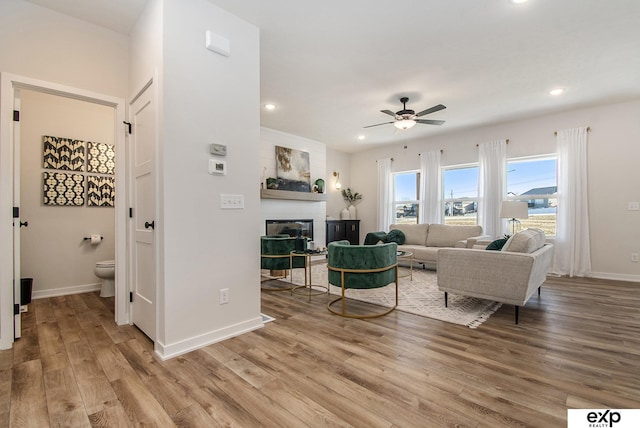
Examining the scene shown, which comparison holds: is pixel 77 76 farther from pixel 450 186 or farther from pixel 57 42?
pixel 450 186

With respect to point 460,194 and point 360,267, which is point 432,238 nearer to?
point 460,194

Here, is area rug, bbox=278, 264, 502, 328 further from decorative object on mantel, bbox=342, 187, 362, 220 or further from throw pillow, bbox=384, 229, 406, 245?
decorative object on mantel, bbox=342, 187, 362, 220

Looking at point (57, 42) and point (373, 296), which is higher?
point (57, 42)

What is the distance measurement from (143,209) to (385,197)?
226 inches

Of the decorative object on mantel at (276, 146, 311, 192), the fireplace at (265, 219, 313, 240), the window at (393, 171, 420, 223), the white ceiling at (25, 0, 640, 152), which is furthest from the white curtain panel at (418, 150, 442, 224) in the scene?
the fireplace at (265, 219, 313, 240)

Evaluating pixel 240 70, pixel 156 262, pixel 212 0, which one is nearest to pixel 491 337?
pixel 156 262

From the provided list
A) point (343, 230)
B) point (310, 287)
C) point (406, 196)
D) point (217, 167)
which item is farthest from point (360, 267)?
point (406, 196)

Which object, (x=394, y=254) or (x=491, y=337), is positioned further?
(x=394, y=254)

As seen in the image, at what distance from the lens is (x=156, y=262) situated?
2191 mm

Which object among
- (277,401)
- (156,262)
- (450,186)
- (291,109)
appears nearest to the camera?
(277,401)

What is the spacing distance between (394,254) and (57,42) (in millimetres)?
3709

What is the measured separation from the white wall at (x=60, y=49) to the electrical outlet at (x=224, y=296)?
7.02 feet

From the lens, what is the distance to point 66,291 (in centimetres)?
384

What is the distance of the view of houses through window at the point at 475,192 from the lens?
5262mm
